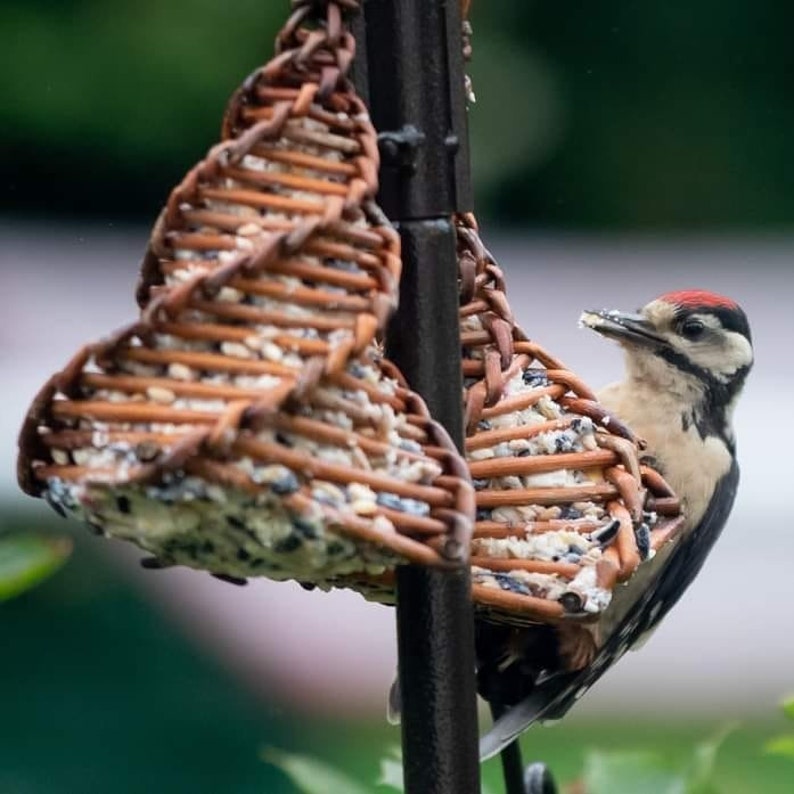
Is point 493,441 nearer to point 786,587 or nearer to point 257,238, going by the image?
point 257,238

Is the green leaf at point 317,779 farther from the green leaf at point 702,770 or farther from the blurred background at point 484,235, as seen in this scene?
the blurred background at point 484,235

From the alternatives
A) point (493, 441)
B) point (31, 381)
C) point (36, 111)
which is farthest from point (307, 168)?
point (31, 381)

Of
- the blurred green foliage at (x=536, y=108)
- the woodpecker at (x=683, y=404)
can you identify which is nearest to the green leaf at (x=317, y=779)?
the woodpecker at (x=683, y=404)

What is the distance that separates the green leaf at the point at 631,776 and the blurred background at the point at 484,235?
7.62ft

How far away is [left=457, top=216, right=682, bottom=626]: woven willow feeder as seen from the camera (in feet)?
4.47

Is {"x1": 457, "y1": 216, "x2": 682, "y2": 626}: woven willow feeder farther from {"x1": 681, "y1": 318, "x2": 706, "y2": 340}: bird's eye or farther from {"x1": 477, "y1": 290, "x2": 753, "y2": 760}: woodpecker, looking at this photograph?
{"x1": 681, "y1": 318, "x2": 706, "y2": 340}: bird's eye

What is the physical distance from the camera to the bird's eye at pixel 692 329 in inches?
82.9

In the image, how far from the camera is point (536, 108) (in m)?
5.21

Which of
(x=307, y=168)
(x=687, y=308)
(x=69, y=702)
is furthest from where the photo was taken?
(x=69, y=702)

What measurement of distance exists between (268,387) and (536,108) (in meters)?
4.27

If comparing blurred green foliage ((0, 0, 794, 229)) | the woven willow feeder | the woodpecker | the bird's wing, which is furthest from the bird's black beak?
blurred green foliage ((0, 0, 794, 229))

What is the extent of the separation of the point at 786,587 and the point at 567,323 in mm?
1176

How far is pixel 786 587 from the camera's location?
4754 millimetres

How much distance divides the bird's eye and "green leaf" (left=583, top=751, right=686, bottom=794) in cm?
73
